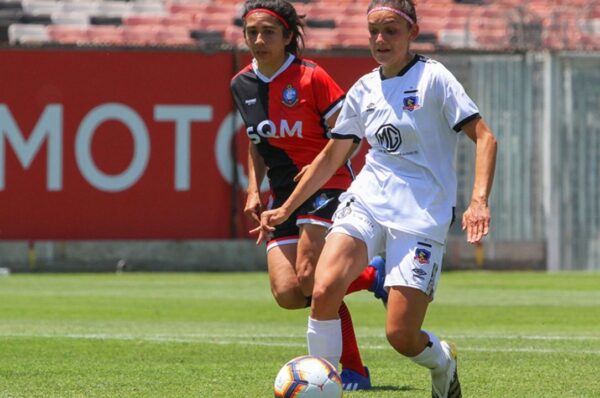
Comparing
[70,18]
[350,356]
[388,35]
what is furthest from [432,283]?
[70,18]

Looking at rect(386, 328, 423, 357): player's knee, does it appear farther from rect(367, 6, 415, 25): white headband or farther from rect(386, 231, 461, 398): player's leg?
rect(367, 6, 415, 25): white headband

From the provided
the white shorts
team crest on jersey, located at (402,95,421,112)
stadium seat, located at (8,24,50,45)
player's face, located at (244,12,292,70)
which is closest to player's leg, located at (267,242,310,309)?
player's face, located at (244,12,292,70)

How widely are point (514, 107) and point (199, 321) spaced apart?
1159 cm

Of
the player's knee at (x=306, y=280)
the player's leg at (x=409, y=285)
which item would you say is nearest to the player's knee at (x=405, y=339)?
the player's leg at (x=409, y=285)

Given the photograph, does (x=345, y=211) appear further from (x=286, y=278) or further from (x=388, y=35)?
(x=286, y=278)

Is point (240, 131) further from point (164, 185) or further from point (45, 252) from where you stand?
point (45, 252)

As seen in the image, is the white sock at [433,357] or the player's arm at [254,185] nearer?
the white sock at [433,357]

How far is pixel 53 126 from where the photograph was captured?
2331 centimetres

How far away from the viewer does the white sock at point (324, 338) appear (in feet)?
25.7

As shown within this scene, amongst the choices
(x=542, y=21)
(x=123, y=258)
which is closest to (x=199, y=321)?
(x=123, y=258)

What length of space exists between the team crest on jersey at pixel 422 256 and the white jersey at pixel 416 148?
94 mm

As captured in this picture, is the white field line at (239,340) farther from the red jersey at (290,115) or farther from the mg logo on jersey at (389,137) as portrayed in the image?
the mg logo on jersey at (389,137)

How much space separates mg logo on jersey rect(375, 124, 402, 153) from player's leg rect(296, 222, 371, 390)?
1.54 metres

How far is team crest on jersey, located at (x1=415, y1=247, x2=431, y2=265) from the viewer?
25.0 ft
